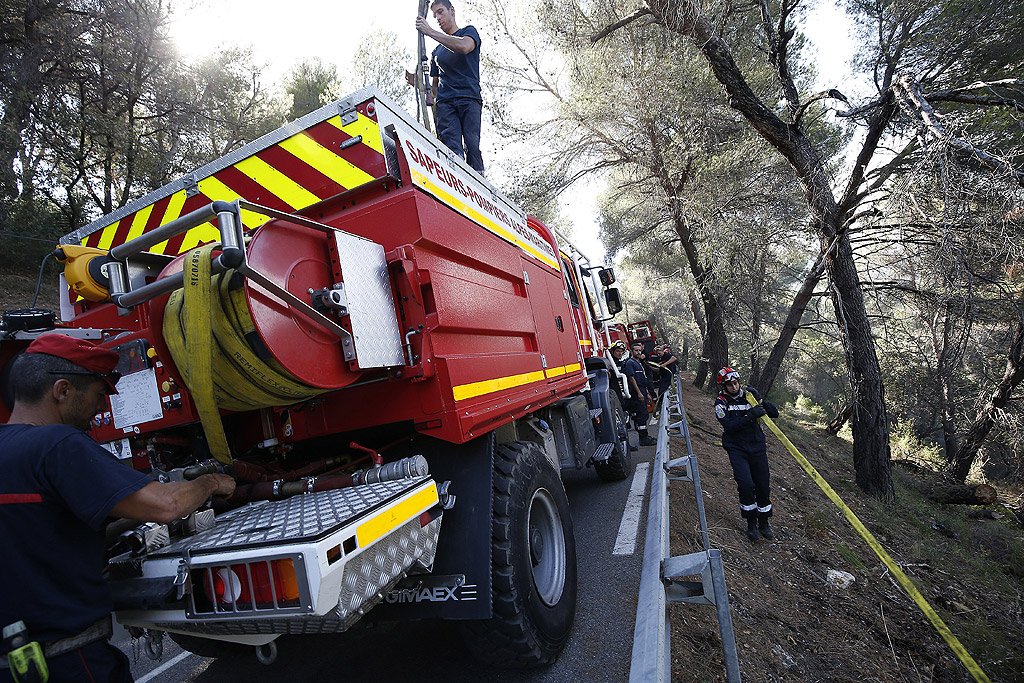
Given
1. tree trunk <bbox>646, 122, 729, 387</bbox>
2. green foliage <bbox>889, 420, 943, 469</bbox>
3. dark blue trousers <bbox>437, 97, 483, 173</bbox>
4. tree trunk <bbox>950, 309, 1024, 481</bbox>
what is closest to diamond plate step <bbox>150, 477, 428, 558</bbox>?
dark blue trousers <bbox>437, 97, 483, 173</bbox>

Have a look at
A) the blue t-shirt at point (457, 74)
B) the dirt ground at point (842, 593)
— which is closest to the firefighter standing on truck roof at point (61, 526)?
the dirt ground at point (842, 593)

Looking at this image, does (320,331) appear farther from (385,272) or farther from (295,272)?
(385,272)

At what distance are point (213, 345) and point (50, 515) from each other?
0.71 meters

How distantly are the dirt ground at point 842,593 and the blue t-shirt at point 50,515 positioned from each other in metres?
2.67

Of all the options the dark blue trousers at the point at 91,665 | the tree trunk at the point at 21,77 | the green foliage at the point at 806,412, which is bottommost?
the green foliage at the point at 806,412

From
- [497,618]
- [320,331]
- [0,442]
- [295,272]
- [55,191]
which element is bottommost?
[497,618]

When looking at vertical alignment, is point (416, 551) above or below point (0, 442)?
below

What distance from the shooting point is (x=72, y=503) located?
5.44ft

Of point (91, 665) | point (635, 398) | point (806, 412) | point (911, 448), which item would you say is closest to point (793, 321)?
point (635, 398)

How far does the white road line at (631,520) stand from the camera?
14.4ft

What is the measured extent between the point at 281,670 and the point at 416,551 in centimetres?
181

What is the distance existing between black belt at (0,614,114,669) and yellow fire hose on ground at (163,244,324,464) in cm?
61

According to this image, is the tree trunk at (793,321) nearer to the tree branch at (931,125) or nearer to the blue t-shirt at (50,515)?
the tree branch at (931,125)

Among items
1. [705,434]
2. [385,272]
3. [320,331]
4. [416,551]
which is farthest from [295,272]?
[705,434]
